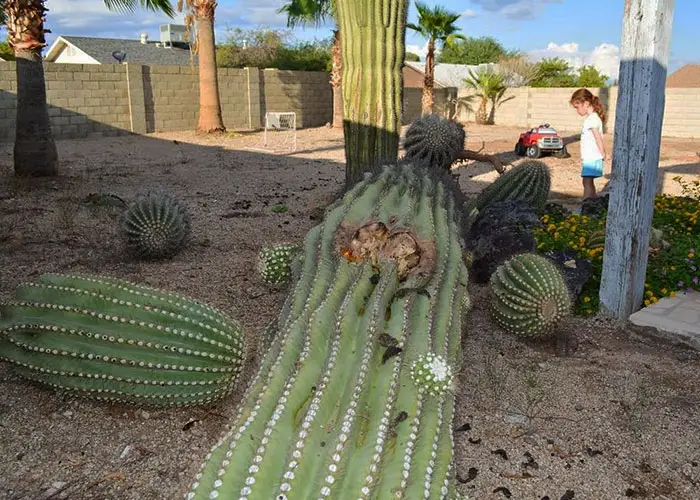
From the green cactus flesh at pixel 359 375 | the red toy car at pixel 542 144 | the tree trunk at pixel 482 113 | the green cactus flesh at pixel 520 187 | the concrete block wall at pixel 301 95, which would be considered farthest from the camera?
the tree trunk at pixel 482 113

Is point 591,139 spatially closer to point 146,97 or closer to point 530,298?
point 530,298

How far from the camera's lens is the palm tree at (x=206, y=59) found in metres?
17.4

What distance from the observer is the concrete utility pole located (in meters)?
4.08

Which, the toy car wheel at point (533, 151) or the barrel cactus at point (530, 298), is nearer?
the barrel cactus at point (530, 298)

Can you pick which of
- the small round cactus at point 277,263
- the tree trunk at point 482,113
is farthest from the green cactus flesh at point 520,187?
the tree trunk at point 482,113

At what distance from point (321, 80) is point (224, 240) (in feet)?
63.2

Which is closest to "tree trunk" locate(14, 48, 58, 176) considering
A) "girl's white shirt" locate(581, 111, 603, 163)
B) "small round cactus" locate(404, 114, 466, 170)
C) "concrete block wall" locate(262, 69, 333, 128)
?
"small round cactus" locate(404, 114, 466, 170)

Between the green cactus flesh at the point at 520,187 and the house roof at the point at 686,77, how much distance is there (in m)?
41.3

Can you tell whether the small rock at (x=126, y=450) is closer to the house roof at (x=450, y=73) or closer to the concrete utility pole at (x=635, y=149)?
the concrete utility pole at (x=635, y=149)

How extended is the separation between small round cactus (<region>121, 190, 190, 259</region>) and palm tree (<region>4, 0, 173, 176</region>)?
5.18 m

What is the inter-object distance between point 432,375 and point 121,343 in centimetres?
151

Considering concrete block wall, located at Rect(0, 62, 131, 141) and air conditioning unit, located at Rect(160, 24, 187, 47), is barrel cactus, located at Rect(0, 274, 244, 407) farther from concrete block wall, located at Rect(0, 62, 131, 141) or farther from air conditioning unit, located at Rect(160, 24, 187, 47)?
air conditioning unit, located at Rect(160, 24, 187, 47)

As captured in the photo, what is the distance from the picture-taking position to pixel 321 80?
80.3 ft

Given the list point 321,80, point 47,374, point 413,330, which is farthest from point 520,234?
point 321,80
